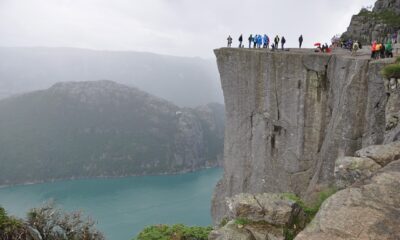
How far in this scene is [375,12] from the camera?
1924 inches

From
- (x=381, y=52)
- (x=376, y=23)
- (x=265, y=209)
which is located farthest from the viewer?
(x=376, y=23)

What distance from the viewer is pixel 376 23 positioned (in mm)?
44906

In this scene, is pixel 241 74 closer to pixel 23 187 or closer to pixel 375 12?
pixel 375 12

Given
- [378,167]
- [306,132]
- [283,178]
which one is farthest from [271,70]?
[378,167]

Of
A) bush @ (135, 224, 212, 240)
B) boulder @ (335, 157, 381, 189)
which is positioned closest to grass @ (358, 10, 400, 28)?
bush @ (135, 224, 212, 240)

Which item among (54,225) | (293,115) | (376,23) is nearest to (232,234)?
(293,115)

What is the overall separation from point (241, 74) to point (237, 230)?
2069cm

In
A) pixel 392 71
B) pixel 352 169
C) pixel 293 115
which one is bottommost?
pixel 352 169

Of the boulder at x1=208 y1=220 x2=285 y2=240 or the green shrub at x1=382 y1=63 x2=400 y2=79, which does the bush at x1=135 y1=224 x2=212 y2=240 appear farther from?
the green shrub at x1=382 y1=63 x2=400 y2=79

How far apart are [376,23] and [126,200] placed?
4722 inches

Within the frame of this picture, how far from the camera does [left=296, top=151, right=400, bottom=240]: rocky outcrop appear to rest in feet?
30.7

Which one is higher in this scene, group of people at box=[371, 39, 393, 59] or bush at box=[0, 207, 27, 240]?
group of people at box=[371, 39, 393, 59]

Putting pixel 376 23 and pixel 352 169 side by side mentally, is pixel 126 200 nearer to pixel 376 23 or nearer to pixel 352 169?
pixel 376 23

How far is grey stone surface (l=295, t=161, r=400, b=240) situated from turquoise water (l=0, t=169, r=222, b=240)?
9707cm
